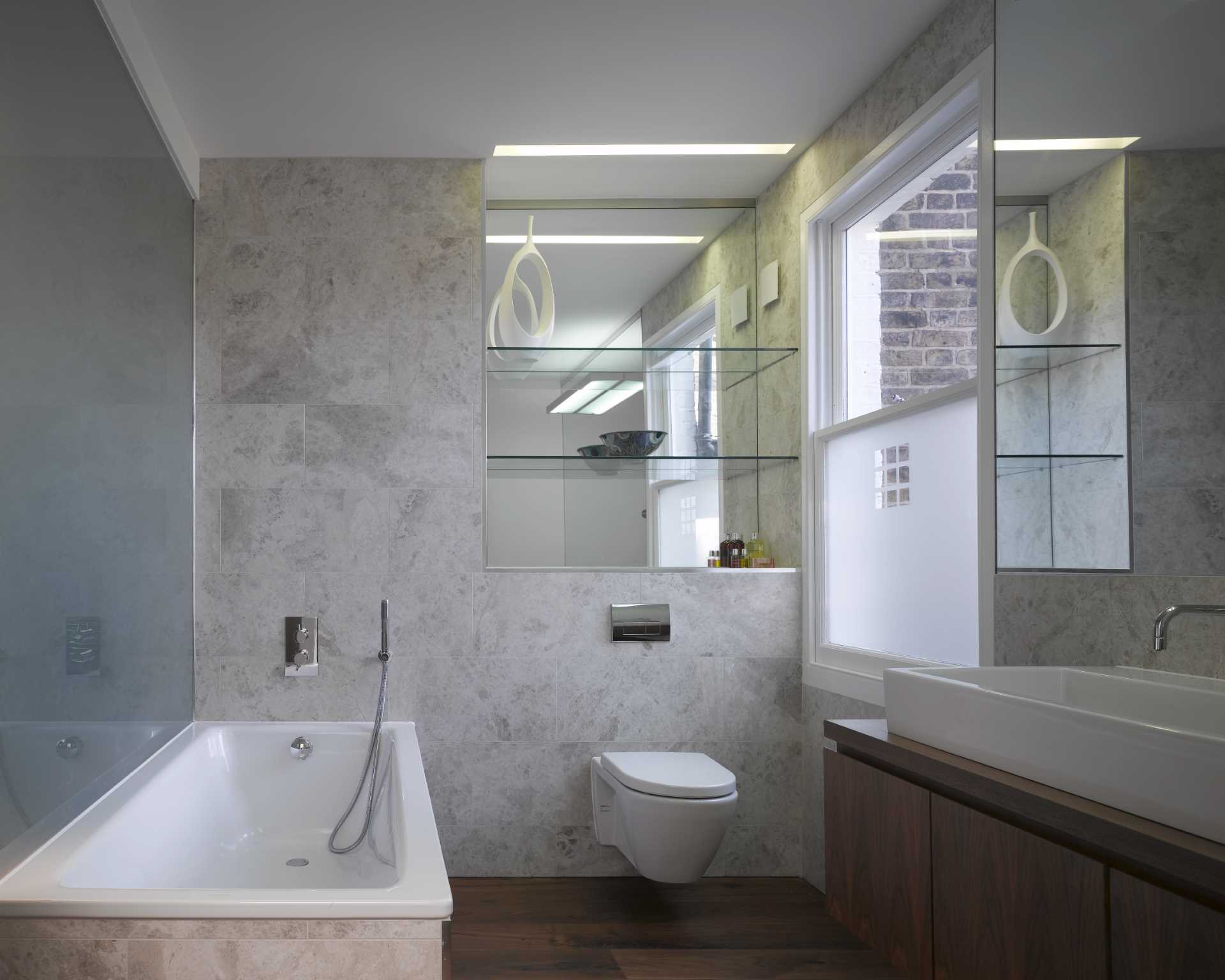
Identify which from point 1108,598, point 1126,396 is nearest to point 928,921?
point 1108,598

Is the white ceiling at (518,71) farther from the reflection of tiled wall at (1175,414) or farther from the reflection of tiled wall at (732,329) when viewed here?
the reflection of tiled wall at (1175,414)

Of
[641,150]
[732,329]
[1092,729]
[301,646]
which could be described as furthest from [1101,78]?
[301,646]

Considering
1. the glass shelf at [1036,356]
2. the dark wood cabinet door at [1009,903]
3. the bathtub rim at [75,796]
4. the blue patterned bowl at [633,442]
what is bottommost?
the bathtub rim at [75,796]

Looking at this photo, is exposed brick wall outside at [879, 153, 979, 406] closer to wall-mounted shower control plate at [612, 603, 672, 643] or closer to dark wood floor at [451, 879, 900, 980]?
wall-mounted shower control plate at [612, 603, 672, 643]

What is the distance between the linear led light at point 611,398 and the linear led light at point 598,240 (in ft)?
2.11

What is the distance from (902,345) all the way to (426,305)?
1.75m

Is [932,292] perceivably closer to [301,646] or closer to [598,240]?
[598,240]

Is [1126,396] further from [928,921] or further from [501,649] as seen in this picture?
[501,649]

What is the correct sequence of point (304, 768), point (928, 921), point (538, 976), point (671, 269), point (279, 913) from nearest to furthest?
point (928, 921)
point (279, 913)
point (538, 976)
point (304, 768)
point (671, 269)

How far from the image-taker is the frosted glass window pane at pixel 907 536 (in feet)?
8.95

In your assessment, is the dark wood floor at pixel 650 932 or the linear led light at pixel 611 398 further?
the linear led light at pixel 611 398

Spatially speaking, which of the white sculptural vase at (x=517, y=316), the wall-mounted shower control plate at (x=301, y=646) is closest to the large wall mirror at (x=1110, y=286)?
the white sculptural vase at (x=517, y=316)

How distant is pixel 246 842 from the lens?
320cm

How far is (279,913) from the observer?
176 centimetres
